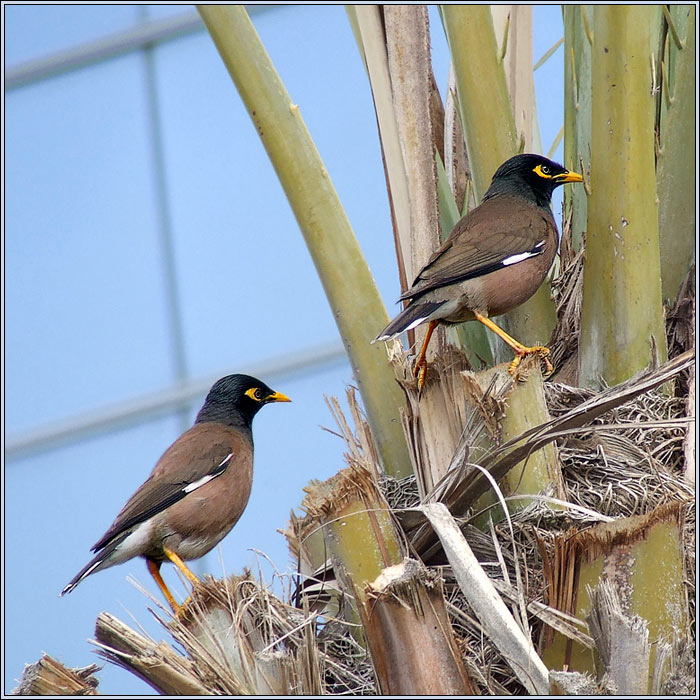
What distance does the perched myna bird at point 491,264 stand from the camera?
12.1ft

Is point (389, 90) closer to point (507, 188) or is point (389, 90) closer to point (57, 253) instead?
point (507, 188)

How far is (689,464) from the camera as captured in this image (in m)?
3.26

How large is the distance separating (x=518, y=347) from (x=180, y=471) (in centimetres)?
136

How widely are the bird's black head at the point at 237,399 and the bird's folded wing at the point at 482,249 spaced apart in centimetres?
130

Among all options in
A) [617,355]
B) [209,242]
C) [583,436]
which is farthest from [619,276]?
[209,242]

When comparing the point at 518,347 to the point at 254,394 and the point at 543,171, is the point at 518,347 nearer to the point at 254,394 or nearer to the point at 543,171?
the point at 543,171

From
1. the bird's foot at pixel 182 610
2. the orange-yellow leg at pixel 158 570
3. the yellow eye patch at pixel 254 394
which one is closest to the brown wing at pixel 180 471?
the orange-yellow leg at pixel 158 570

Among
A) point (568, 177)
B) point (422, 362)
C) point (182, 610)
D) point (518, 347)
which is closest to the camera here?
point (182, 610)

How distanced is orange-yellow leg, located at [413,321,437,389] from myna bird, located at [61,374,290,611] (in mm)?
940

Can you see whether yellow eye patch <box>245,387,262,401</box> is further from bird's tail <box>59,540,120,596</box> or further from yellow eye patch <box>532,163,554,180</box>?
yellow eye patch <box>532,163,554,180</box>

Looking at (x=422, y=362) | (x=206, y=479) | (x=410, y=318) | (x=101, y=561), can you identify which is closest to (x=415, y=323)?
(x=410, y=318)

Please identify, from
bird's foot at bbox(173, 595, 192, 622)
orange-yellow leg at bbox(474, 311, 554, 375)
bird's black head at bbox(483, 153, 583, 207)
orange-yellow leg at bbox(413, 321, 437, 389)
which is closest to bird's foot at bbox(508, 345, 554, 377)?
orange-yellow leg at bbox(474, 311, 554, 375)

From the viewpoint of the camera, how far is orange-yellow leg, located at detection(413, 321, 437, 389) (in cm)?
340

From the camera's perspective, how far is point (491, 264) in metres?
3.85
